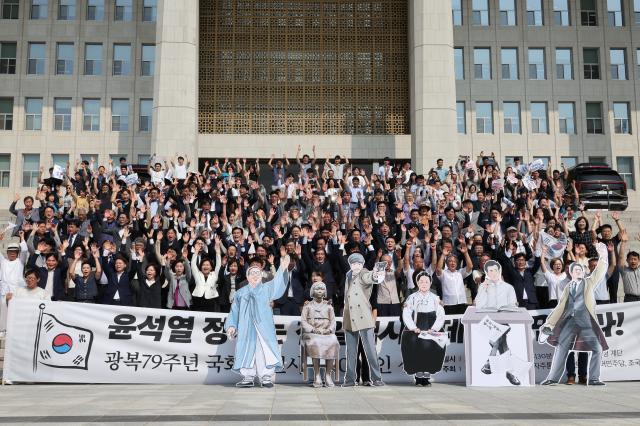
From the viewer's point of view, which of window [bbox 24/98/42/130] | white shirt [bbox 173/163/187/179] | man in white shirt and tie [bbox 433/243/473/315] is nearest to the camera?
man in white shirt and tie [bbox 433/243/473/315]

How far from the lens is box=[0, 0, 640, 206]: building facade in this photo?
32.5m

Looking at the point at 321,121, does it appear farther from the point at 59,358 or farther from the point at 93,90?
the point at 59,358

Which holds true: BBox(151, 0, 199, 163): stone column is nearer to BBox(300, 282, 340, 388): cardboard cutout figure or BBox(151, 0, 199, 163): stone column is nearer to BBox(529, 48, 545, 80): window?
BBox(529, 48, 545, 80): window

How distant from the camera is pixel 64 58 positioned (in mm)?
34031

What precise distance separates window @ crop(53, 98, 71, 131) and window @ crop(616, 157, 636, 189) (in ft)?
95.5

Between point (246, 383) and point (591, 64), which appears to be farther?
point (591, 64)

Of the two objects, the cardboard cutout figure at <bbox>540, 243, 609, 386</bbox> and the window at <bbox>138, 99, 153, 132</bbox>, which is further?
the window at <bbox>138, 99, 153, 132</bbox>

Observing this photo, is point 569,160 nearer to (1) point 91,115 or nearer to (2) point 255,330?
(1) point 91,115

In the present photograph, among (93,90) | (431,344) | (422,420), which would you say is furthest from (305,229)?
(93,90)

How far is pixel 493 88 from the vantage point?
3466cm

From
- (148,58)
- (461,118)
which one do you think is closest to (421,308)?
(461,118)

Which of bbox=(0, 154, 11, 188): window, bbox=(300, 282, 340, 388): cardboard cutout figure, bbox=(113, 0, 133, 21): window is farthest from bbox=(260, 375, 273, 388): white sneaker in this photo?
bbox=(113, 0, 133, 21): window

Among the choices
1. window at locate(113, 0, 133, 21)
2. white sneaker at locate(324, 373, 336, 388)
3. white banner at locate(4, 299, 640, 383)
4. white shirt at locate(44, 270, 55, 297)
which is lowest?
white sneaker at locate(324, 373, 336, 388)

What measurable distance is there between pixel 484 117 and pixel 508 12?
19.4ft
